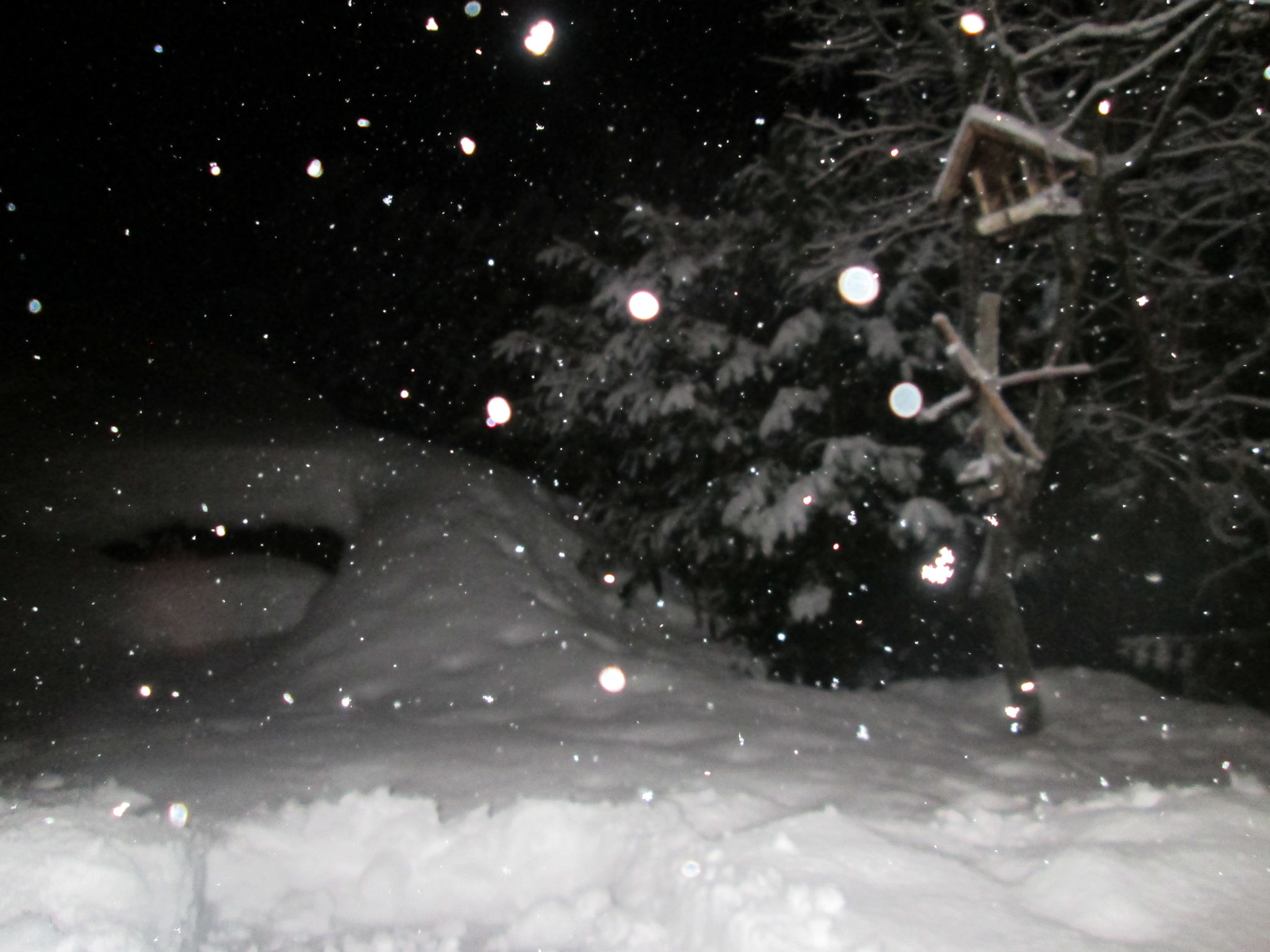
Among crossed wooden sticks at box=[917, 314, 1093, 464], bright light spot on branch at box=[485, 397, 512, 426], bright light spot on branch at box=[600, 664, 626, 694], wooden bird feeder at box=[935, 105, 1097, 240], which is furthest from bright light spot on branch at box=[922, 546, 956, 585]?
bright light spot on branch at box=[485, 397, 512, 426]

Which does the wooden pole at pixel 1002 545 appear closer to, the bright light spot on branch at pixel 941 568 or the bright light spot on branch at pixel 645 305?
the bright light spot on branch at pixel 941 568

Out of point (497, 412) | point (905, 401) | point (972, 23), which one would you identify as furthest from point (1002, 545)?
point (497, 412)

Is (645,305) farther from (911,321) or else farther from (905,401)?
(905,401)

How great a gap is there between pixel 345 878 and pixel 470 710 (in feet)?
9.97

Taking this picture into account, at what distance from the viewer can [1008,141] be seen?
575 cm

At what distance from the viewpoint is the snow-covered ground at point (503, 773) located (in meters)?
2.94

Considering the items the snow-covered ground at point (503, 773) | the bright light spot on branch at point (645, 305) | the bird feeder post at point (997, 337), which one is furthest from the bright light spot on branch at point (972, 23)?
the snow-covered ground at point (503, 773)

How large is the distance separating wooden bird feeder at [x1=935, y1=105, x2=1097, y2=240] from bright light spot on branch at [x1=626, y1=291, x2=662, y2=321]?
9.43ft

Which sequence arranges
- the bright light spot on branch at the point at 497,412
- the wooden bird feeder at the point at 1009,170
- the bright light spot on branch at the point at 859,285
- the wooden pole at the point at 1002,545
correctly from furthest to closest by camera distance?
1. the bright light spot on branch at the point at 497,412
2. the bright light spot on branch at the point at 859,285
3. the wooden pole at the point at 1002,545
4. the wooden bird feeder at the point at 1009,170

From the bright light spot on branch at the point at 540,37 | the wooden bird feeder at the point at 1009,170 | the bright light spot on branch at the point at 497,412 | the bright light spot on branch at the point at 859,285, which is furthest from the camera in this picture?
the bright light spot on branch at the point at 540,37

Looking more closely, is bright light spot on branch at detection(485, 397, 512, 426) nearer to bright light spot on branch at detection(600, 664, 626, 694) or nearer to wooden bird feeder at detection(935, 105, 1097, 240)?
bright light spot on branch at detection(600, 664, 626, 694)

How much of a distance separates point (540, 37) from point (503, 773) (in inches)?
425

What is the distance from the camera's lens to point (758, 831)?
3.58 metres

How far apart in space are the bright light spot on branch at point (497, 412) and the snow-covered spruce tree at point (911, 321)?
2493 millimetres
